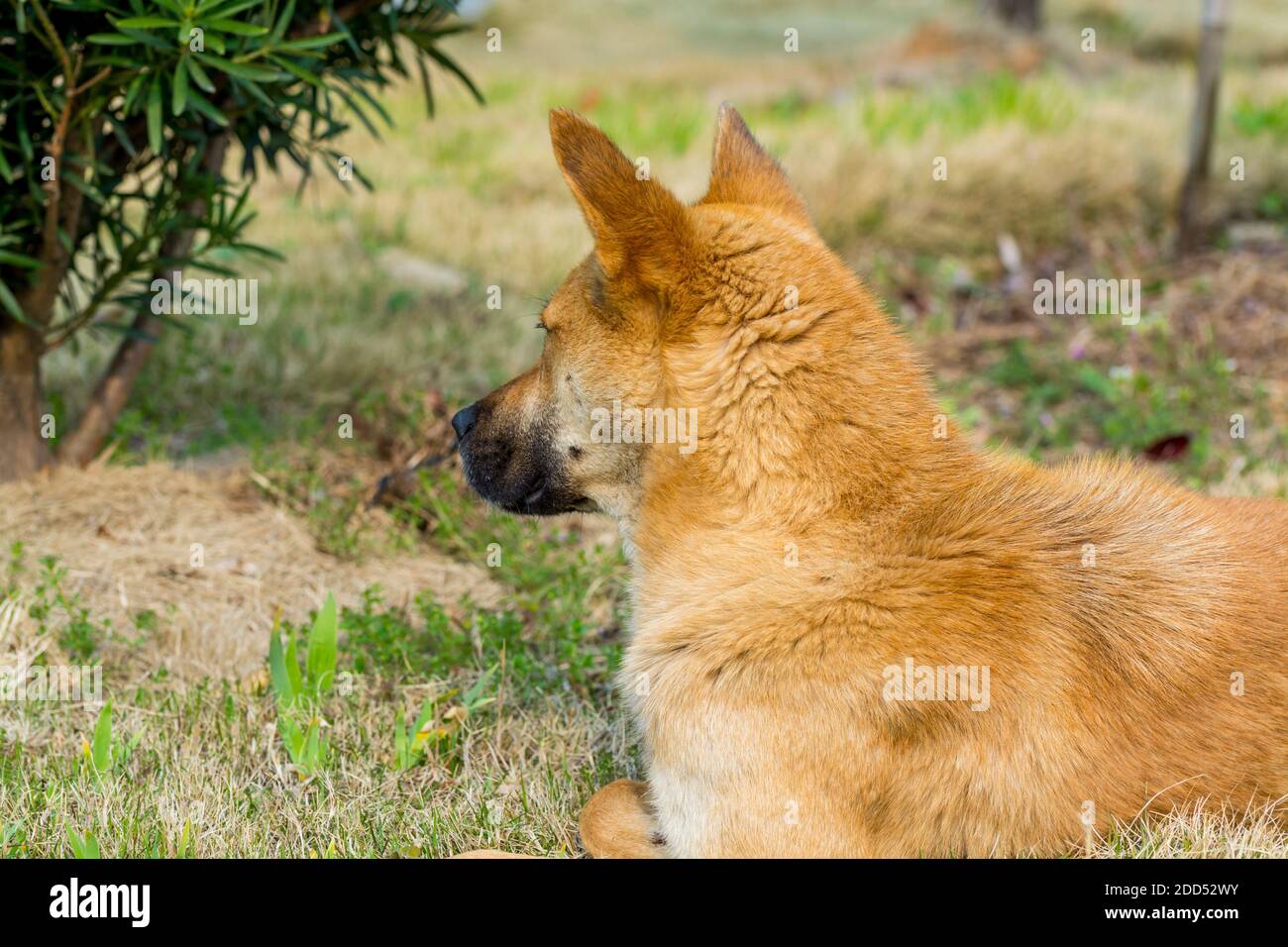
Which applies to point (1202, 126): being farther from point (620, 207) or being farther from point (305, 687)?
point (305, 687)

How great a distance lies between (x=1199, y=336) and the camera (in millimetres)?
7137

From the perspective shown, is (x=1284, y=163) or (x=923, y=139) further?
(x=923, y=139)

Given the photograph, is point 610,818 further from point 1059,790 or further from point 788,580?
point 1059,790

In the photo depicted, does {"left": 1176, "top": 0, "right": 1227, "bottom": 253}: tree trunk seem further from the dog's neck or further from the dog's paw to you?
the dog's paw

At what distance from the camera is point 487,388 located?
6441 mm

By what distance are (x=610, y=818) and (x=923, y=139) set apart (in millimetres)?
7856

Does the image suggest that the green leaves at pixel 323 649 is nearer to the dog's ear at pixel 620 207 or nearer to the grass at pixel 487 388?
the grass at pixel 487 388

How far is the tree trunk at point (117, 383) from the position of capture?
205 inches

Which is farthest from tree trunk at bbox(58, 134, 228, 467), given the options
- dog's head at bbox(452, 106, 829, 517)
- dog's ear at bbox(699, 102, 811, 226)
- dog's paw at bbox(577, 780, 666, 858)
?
dog's paw at bbox(577, 780, 666, 858)

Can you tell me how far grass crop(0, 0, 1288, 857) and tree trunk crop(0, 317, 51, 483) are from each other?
1.35ft

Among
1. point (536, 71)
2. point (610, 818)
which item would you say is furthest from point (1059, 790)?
point (536, 71)

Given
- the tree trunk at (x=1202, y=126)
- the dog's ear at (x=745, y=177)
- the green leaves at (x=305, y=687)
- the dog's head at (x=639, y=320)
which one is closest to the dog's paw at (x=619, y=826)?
the dog's head at (x=639, y=320)

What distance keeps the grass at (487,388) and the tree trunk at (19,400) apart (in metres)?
0.41

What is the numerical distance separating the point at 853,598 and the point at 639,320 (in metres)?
0.80
